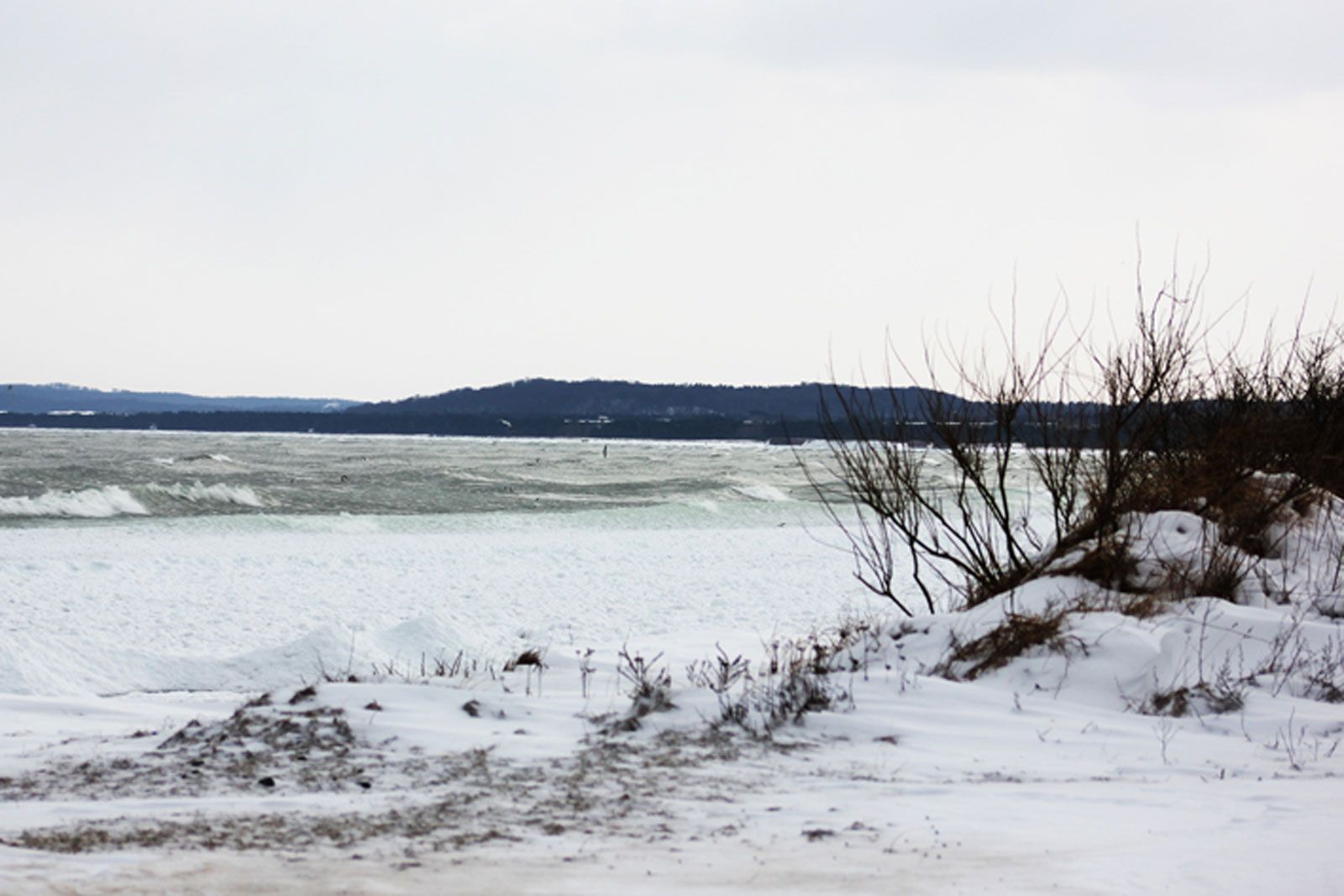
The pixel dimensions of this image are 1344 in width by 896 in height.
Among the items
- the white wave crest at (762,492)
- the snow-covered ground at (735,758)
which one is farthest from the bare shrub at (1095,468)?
the white wave crest at (762,492)

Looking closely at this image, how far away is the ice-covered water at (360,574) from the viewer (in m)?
11.3

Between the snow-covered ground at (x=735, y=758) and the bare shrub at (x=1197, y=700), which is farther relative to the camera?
the bare shrub at (x=1197, y=700)

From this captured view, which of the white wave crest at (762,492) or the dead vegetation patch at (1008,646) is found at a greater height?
the dead vegetation patch at (1008,646)

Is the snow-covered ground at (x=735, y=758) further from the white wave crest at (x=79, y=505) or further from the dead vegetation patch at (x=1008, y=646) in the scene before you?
the white wave crest at (x=79, y=505)

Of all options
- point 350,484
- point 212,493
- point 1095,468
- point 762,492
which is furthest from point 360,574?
point 350,484

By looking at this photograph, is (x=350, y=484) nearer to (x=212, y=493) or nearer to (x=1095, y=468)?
(x=212, y=493)

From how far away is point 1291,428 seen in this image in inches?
436

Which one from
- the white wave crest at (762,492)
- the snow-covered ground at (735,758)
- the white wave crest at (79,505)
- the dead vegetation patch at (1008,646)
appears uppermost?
the dead vegetation patch at (1008,646)

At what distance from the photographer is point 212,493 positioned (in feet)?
112

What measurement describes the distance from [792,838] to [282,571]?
15.4 m

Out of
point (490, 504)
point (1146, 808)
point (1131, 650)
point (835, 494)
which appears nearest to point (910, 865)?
point (1146, 808)

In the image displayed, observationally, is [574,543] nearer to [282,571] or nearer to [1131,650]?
[282,571]

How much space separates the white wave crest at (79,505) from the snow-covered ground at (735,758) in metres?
19.3

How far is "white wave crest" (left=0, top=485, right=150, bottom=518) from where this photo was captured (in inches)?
1136
